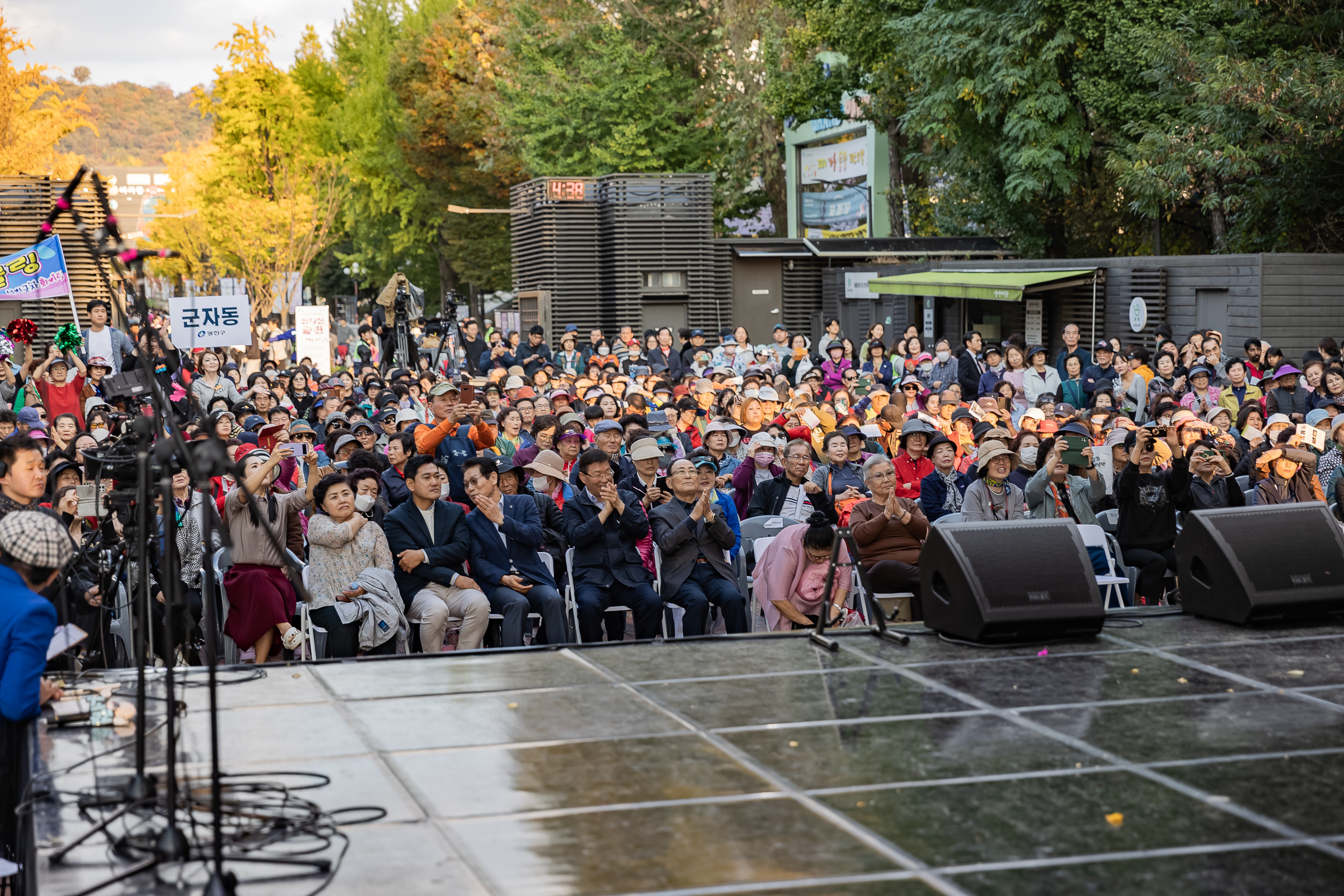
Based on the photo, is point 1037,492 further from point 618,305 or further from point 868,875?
point 618,305

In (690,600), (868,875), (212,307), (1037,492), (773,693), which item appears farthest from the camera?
(212,307)

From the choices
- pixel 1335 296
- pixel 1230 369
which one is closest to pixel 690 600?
pixel 1230 369

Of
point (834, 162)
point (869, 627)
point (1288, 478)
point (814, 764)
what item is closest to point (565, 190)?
point (834, 162)

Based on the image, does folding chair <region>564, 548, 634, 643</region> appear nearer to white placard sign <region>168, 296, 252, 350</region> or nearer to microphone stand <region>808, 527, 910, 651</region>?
microphone stand <region>808, 527, 910, 651</region>

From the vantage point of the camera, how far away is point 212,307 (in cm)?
1712

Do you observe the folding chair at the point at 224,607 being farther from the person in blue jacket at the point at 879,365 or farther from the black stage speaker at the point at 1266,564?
the person in blue jacket at the point at 879,365

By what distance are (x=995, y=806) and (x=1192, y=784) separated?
849 millimetres

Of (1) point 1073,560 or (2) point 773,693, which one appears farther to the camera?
(1) point 1073,560

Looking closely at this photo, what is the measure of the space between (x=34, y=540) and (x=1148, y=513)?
7.94m

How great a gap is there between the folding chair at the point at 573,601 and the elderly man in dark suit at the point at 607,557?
0.06 feet

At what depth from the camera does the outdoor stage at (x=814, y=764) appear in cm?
479

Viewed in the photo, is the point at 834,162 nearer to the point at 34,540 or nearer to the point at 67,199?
the point at 34,540

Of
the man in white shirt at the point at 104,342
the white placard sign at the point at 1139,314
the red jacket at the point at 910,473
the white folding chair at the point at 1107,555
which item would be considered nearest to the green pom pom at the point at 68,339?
the man in white shirt at the point at 104,342

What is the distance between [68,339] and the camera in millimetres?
13602
